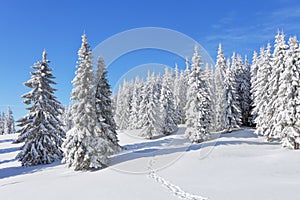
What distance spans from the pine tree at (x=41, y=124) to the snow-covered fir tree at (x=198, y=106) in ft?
62.1

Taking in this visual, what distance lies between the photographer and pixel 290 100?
29891 mm

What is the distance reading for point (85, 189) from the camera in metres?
15.2

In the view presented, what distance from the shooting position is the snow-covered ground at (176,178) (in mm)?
13406

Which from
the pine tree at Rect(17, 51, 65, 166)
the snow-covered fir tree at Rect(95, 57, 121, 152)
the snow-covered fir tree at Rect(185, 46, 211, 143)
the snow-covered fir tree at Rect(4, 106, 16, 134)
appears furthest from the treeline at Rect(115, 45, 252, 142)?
the snow-covered fir tree at Rect(4, 106, 16, 134)

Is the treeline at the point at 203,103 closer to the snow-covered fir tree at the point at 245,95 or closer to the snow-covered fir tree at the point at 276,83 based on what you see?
the snow-covered fir tree at the point at 245,95

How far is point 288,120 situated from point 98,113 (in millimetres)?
21375

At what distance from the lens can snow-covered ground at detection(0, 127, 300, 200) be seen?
13.4m

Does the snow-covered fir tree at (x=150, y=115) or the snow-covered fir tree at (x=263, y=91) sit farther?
the snow-covered fir tree at (x=150, y=115)

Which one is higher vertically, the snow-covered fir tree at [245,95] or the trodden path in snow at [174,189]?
the snow-covered fir tree at [245,95]

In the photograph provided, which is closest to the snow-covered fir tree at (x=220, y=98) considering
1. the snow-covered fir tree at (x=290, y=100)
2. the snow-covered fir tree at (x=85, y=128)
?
the snow-covered fir tree at (x=290, y=100)

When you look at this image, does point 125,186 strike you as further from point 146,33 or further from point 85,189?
point 146,33

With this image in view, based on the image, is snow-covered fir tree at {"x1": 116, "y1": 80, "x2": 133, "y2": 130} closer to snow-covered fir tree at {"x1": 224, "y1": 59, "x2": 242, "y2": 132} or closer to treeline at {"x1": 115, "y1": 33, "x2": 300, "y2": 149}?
treeline at {"x1": 115, "y1": 33, "x2": 300, "y2": 149}

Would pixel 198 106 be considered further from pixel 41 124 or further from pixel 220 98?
pixel 41 124

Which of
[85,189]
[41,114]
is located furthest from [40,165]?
[85,189]
